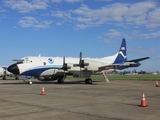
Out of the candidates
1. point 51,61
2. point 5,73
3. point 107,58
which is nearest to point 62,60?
point 51,61

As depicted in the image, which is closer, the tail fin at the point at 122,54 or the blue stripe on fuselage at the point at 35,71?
the blue stripe on fuselage at the point at 35,71

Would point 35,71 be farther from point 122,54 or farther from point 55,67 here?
point 122,54

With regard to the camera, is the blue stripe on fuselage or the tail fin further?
the tail fin

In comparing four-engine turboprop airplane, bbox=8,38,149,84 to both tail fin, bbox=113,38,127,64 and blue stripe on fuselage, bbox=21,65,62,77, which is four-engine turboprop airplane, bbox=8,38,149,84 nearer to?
blue stripe on fuselage, bbox=21,65,62,77

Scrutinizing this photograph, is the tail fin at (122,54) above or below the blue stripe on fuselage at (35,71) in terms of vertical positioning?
above

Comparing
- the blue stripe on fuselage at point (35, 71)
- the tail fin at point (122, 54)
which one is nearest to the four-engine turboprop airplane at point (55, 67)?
the blue stripe on fuselage at point (35, 71)

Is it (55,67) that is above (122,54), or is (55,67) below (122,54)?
below

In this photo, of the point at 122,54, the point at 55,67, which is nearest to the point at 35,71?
the point at 55,67

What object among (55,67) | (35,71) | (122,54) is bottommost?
(35,71)

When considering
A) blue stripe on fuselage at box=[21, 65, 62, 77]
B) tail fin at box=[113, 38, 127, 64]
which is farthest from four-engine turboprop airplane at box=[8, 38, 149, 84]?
tail fin at box=[113, 38, 127, 64]

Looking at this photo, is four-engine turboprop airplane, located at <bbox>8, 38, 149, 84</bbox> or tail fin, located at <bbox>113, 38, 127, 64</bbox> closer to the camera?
four-engine turboprop airplane, located at <bbox>8, 38, 149, 84</bbox>

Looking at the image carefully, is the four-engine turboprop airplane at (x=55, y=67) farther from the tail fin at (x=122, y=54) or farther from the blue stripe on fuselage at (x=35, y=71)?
the tail fin at (x=122, y=54)

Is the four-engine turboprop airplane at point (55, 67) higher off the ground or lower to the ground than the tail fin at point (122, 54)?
lower

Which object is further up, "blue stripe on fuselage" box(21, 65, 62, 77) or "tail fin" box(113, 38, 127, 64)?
"tail fin" box(113, 38, 127, 64)
